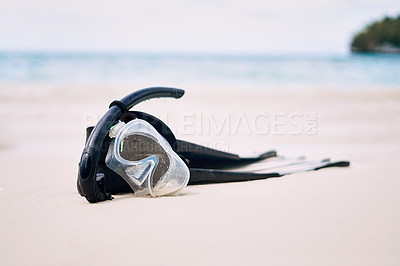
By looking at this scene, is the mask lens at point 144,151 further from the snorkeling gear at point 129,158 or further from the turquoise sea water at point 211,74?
the turquoise sea water at point 211,74

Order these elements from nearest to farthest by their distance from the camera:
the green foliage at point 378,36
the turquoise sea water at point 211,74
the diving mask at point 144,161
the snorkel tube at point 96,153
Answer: the snorkel tube at point 96,153
the diving mask at point 144,161
the turquoise sea water at point 211,74
the green foliage at point 378,36

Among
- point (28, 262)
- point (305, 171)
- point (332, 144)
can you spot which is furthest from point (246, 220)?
point (332, 144)

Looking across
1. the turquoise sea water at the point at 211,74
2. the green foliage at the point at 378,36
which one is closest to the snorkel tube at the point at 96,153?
the turquoise sea water at the point at 211,74

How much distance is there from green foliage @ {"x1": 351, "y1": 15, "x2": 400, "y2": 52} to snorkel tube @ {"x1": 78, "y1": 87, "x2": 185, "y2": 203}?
64023mm

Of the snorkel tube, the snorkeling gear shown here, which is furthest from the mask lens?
the snorkel tube

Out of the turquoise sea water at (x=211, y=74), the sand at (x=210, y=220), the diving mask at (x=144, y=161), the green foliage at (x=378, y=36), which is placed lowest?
the sand at (x=210, y=220)

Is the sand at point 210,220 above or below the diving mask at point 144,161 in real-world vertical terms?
below

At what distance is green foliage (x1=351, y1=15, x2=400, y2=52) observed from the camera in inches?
2350

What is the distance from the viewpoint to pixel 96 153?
1.71 metres

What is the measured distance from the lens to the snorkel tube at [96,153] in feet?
5.52

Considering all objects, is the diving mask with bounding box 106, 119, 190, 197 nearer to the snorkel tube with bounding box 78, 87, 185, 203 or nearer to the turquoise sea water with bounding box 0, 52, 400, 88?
the snorkel tube with bounding box 78, 87, 185, 203

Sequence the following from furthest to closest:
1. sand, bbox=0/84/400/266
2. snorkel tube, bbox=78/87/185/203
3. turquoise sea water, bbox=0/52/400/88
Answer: turquoise sea water, bbox=0/52/400/88, snorkel tube, bbox=78/87/185/203, sand, bbox=0/84/400/266

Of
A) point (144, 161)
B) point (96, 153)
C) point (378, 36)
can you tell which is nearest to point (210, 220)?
point (144, 161)

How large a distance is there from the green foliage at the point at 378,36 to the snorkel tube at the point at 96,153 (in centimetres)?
6402
